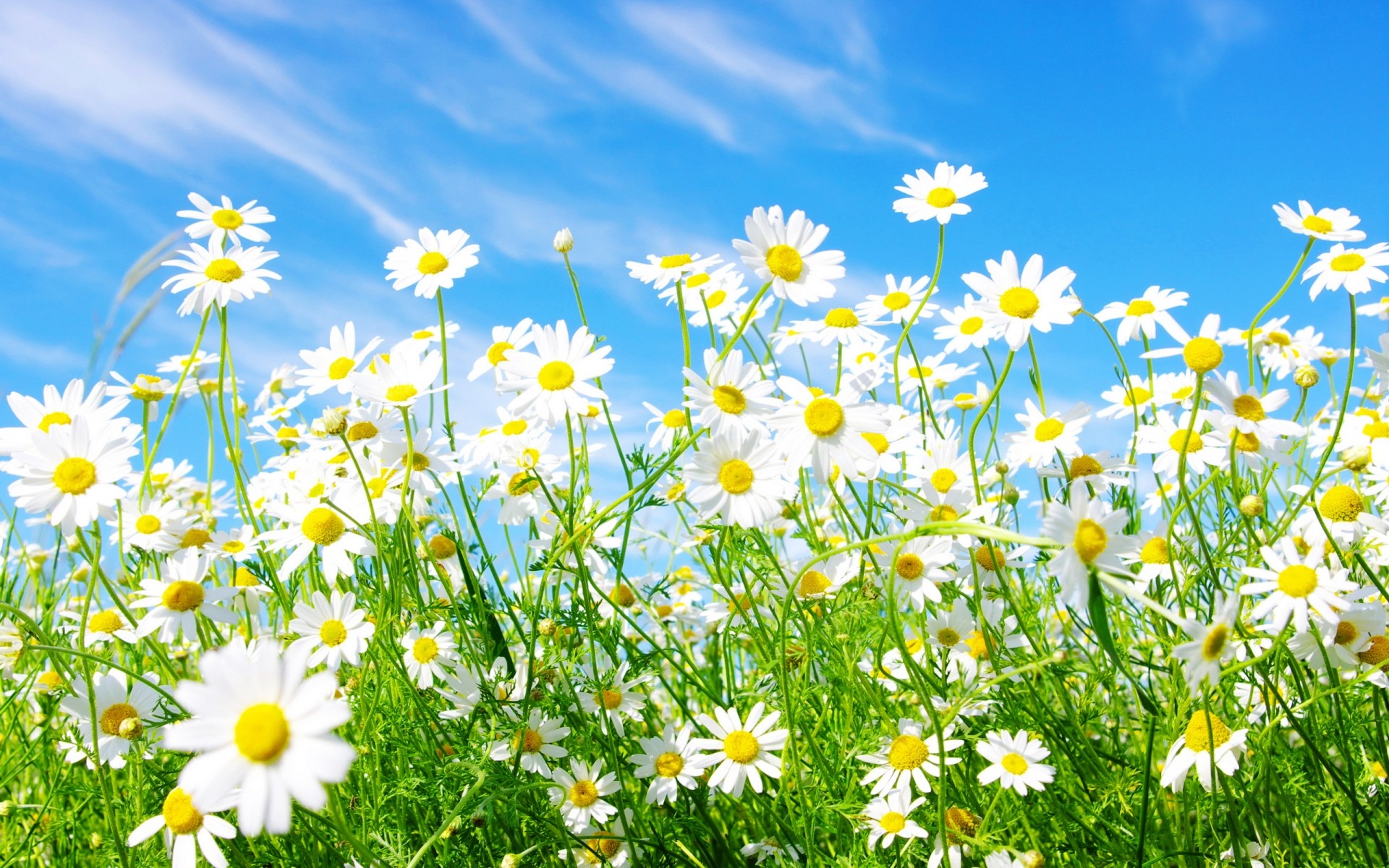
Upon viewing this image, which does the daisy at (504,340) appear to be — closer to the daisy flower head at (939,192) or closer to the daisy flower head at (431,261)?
the daisy flower head at (431,261)

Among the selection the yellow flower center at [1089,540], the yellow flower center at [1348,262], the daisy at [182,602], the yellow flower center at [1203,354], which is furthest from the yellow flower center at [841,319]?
the daisy at [182,602]

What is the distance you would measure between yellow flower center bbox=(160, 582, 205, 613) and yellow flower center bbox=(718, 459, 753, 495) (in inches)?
51.5

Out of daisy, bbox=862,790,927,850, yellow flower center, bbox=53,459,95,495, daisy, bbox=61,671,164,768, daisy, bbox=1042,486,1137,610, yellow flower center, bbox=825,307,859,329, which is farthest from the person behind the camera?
yellow flower center, bbox=825,307,859,329

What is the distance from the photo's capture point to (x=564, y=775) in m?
2.23

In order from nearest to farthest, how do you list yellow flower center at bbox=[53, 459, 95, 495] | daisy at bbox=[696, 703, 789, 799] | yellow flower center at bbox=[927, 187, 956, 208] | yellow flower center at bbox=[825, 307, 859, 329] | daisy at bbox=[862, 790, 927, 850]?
yellow flower center at bbox=[53, 459, 95, 495] → daisy at bbox=[862, 790, 927, 850] → daisy at bbox=[696, 703, 789, 799] → yellow flower center at bbox=[927, 187, 956, 208] → yellow flower center at bbox=[825, 307, 859, 329]

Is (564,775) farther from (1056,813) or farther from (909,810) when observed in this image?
(1056,813)

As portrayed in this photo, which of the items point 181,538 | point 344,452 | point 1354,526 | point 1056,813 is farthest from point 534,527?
point 1354,526

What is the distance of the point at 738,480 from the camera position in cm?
188

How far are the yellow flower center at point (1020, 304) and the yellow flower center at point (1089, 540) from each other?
73 centimetres

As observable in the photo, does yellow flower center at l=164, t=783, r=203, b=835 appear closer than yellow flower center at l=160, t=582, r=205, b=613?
Yes

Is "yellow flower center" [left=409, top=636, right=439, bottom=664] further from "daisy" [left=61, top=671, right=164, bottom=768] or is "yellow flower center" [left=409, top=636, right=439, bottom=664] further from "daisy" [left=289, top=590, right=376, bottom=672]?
"daisy" [left=61, top=671, right=164, bottom=768]

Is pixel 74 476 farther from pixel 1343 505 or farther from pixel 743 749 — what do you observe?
pixel 1343 505

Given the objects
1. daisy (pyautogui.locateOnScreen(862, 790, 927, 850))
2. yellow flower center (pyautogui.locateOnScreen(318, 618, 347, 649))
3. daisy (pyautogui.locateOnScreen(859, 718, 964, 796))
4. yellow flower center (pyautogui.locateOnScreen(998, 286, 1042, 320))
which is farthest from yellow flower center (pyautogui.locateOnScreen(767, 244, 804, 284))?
yellow flower center (pyautogui.locateOnScreen(318, 618, 347, 649))

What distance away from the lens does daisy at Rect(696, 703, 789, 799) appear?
7.34 feet
